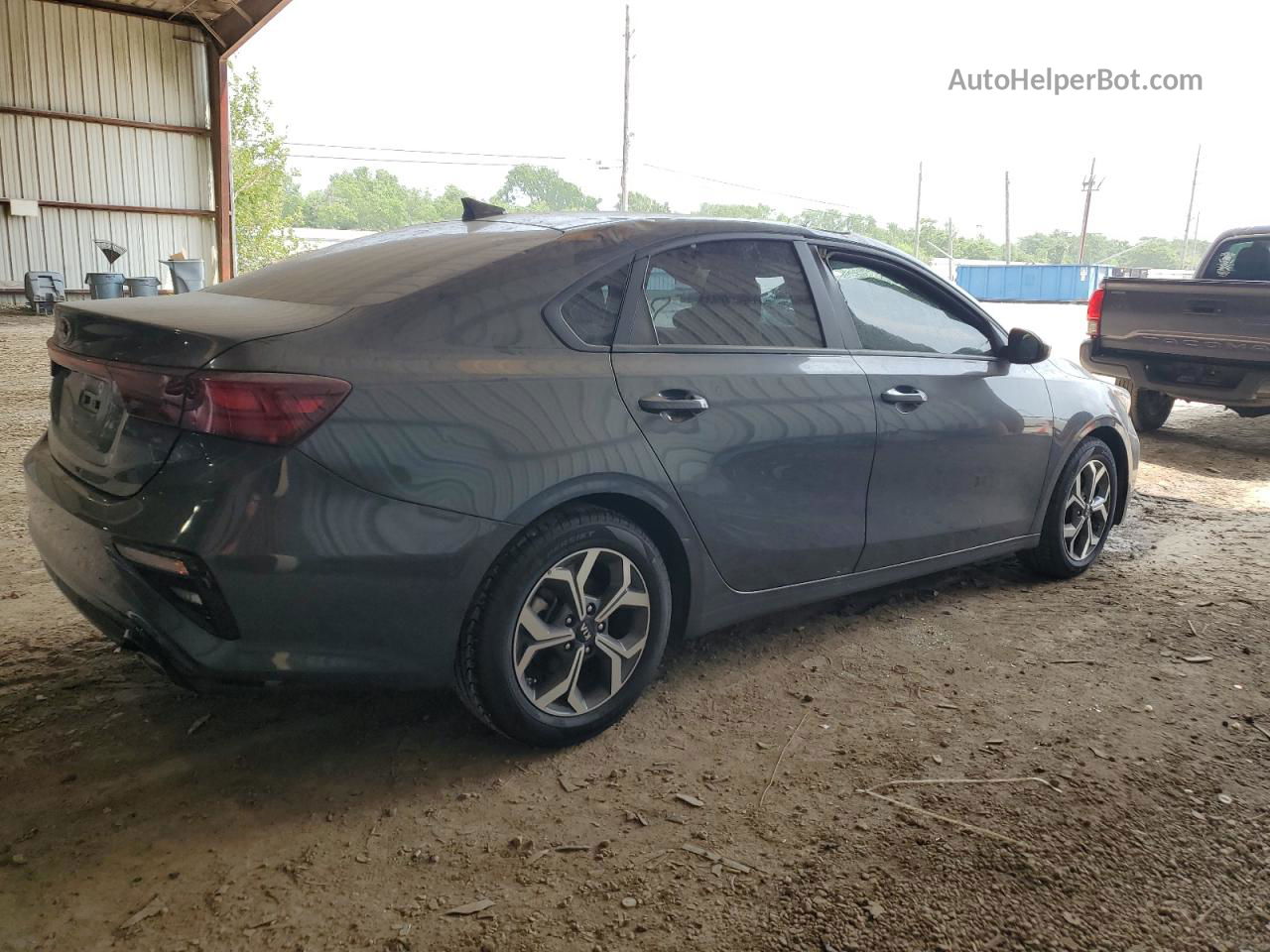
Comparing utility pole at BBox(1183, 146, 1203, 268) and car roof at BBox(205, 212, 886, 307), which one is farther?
utility pole at BBox(1183, 146, 1203, 268)

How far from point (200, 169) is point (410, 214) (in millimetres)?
36660

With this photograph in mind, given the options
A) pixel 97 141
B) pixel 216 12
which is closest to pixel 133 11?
pixel 216 12

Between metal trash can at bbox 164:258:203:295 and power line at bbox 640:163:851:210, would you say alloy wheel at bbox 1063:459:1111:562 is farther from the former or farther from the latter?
power line at bbox 640:163:851:210

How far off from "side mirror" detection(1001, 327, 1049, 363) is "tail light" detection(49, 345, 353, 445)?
2.75m

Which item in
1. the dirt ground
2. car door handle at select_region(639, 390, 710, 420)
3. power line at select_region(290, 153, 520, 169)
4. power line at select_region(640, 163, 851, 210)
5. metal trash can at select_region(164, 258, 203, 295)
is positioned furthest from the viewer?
power line at select_region(640, 163, 851, 210)

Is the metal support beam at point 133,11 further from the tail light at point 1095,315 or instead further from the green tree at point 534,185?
the green tree at point 534,185

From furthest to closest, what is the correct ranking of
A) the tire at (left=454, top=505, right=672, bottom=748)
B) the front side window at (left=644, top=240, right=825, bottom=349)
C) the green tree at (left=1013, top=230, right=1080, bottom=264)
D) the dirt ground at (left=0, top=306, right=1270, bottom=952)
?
the green tree at (left=1013, top=230, right=1080, bottom=264) → the front side window at (left=644, top=240, right=825, bottom=349) → the tire at (left=454, top=505, right=672, bottom=748) → the dirt ground at (left=0, top=306, right=1270, bottom=952)

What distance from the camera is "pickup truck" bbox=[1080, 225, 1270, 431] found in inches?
299

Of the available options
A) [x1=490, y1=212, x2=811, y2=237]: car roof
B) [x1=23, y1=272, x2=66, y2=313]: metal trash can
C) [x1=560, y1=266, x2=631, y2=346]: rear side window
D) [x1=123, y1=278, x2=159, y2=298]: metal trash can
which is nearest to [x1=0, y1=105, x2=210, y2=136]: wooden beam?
[x1=23, y1=272, x2=66, y2=313]: metal trash can

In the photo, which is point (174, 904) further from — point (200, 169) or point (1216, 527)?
point (200, 169)

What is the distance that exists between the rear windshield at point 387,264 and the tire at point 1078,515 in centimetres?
262

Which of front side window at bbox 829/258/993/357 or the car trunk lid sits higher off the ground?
front side window at bbox 829/258/993/357

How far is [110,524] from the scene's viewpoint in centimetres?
245

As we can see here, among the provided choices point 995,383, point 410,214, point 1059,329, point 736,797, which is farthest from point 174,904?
point 410,214
